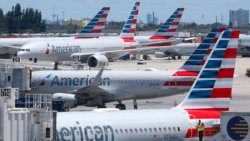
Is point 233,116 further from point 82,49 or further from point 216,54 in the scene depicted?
point 82,49

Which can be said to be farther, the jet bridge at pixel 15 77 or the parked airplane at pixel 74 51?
the parked airplane at pixel 74 51

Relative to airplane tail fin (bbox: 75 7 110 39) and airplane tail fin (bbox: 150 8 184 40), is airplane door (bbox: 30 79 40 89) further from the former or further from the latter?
airplane tail fin (bbox: 75 7 110 39)

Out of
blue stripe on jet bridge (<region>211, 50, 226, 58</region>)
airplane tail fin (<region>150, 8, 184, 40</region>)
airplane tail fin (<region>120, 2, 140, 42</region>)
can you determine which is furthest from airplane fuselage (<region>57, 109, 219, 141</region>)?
airplane tail fin (<region>150, 8, 184, 40</region>)

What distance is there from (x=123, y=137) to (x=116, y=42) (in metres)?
69.2

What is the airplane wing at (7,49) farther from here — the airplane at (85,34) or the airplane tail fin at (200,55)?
the airplane tail fin at (200,55)

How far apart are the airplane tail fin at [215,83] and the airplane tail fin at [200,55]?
16396 mm

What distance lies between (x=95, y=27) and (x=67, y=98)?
63160 mm

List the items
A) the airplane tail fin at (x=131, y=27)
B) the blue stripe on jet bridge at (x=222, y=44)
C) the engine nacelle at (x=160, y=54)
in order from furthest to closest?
the engine nacelle at (x=160, y=54), the airplane tail fin at (x=131, y=27), the blue stripe on jet bridge at (x=222, y=44)

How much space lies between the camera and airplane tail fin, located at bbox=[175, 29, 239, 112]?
34.4 meters

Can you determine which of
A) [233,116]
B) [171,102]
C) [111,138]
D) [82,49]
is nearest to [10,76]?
[111,138]

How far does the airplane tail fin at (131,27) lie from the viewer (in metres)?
108

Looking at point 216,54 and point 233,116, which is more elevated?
point 216,54

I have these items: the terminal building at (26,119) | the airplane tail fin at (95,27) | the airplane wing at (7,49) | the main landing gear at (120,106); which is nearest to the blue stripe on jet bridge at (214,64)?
the terminal building at (26,119)

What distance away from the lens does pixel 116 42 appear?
100188 mm
